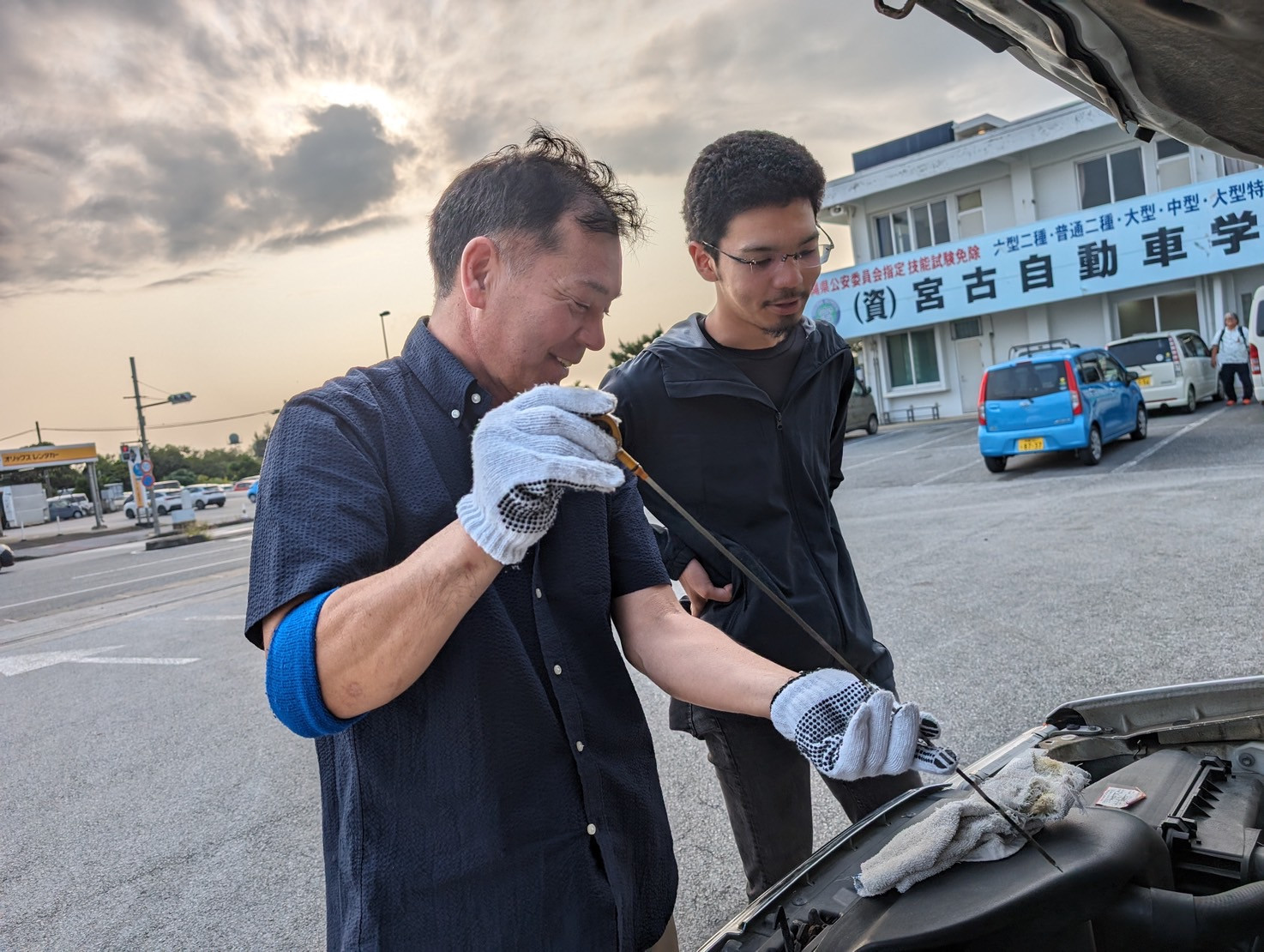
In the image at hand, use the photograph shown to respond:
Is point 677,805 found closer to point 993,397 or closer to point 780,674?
point 780,674

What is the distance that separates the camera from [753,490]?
2285mm

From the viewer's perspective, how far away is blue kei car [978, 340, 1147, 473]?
10984 millimetres

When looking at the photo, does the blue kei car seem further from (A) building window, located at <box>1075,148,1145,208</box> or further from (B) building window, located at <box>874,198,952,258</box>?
(B) building window, located at <box>874,198,952,258</box>

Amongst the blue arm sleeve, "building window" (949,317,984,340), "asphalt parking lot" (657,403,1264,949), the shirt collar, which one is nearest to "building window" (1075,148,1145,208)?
"building window" (949,317,984,340)

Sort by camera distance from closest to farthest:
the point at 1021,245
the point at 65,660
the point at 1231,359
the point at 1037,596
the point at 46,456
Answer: the point at 1037,596 → the point at 65,660 → the point at 1231,359 → the point at 1021,245 → the point at 46,456

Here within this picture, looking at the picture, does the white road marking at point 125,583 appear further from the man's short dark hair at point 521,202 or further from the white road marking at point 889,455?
the man's short dark hair at point 521,202

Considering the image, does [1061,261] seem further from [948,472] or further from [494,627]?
[494,627]

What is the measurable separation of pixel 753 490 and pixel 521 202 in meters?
1.03

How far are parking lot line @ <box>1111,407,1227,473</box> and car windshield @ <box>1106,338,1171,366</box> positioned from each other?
1.22 metres

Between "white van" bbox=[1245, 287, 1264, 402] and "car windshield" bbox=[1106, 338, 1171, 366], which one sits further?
"car windshield" bbox=[1106, 338, 1171, 366]

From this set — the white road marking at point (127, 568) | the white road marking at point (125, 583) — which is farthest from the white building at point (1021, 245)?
the white road marking at point (127, 568)

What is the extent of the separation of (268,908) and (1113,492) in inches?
341

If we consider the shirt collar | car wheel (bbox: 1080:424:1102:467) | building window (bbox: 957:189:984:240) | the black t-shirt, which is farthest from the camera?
building window (bbox: 957:189:984:240)

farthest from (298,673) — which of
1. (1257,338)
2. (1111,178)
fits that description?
(1111,178)
